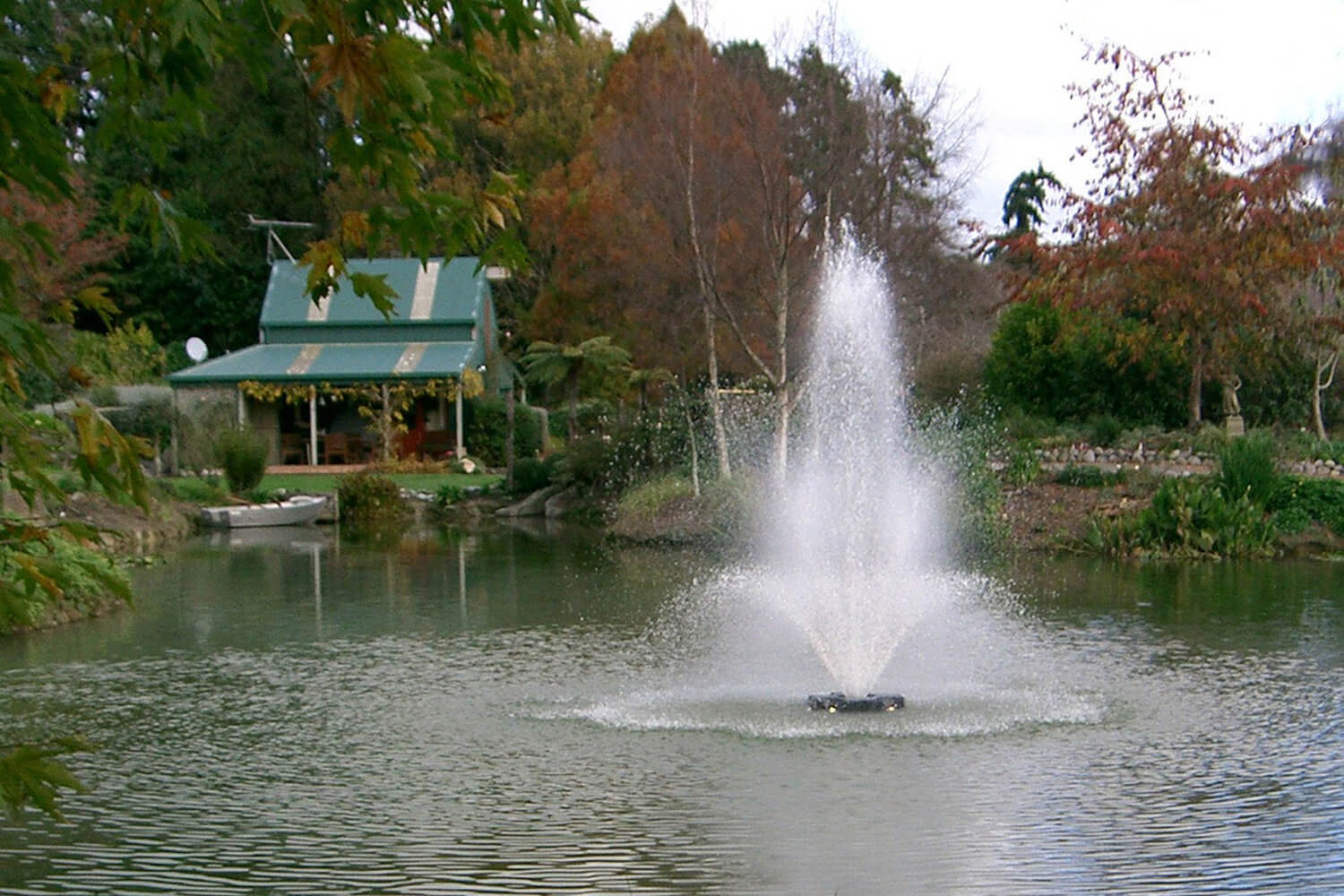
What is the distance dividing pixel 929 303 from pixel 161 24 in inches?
1553

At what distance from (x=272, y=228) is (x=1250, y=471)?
36.8 meters

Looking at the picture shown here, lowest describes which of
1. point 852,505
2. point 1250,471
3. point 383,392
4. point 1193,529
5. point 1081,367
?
point 1193,529

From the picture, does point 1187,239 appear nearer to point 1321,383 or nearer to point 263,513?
point 1321,383

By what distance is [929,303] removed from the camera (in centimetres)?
4238

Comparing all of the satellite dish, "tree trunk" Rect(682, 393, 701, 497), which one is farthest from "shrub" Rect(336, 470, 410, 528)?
the satellite dish

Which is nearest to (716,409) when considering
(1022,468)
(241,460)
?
(1022,468)

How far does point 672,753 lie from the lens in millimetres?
9984

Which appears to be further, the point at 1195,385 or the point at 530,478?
the point at 530,478

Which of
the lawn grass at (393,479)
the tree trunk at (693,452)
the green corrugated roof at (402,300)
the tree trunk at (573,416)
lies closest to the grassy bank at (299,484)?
the lawn grass at (393,479)

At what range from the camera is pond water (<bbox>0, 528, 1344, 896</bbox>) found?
7.62 metres

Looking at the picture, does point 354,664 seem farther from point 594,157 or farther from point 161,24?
point 594,157

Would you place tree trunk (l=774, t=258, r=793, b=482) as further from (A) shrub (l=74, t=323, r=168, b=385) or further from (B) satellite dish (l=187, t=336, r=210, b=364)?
(B) satellite dish (l=187, t=336, r=210, b=364)

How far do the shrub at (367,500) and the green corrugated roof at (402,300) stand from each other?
10.9 meters

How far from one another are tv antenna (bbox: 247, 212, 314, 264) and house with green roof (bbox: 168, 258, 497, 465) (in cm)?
128
